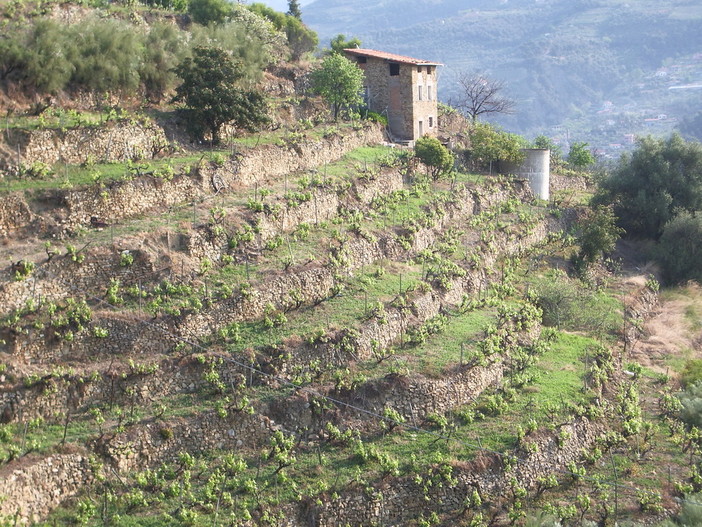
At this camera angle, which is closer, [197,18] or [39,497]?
[39,497]

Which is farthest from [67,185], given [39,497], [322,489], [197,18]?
[197,18]

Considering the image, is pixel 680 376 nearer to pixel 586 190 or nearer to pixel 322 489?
pixel 322 489

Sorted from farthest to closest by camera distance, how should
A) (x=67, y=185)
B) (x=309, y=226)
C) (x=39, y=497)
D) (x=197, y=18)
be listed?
(x=197, y=18) < (x=309, y=226) < (x=67, y=185) < (x=39, y=497)

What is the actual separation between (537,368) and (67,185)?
17.5 m

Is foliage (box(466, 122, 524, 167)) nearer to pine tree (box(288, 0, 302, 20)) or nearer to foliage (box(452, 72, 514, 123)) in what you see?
foliage (box(452, 72, 514, 123))

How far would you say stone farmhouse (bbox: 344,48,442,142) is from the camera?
152 feet

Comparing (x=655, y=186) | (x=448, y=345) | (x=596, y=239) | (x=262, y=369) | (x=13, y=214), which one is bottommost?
(x=448, y=345)

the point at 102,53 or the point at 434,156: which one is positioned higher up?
the point at 102,53

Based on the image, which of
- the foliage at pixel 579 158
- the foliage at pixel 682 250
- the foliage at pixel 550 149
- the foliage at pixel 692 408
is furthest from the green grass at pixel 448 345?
the foliage at pixel 579 158

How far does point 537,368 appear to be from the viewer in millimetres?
28266

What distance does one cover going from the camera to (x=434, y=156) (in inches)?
1580

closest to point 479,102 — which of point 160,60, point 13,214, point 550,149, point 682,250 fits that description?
point 550,149

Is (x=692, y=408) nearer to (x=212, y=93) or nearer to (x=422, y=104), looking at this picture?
(x=212, y=93)

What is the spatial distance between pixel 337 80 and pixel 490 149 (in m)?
9.72
